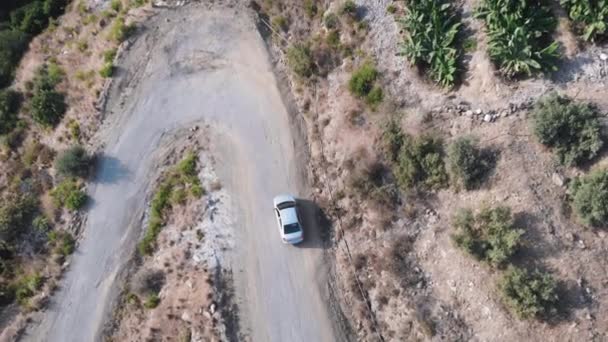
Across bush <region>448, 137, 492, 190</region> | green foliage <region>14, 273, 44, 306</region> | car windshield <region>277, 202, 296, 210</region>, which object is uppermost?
bush <region>448, 137, 492, 190</region>

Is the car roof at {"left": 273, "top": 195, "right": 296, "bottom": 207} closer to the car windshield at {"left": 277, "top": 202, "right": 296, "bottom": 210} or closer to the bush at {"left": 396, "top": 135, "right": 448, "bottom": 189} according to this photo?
the car windshield at {"left": 277, "top": 202, "right": 296, "bottom": 210}

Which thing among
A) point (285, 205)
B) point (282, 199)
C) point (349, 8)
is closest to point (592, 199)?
point (285, 205)

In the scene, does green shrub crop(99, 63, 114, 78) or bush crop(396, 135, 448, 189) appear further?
green shrub crop(99, 63, 114, 78)

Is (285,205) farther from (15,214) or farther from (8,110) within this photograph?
(8,110)

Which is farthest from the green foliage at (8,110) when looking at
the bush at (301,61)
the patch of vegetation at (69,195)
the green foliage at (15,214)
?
the bush at (301,61)

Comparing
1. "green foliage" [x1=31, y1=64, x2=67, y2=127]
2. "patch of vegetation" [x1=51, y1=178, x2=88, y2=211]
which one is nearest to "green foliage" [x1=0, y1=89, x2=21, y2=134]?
"green foliage" [x1=31, y1=64, x2=67, y2=127]

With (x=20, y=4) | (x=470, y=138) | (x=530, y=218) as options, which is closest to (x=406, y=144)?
(x=470, y=138)
